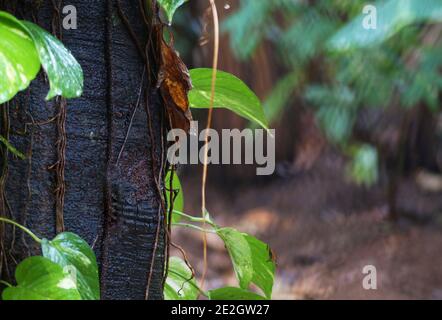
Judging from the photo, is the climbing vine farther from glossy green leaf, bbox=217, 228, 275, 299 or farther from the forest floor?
the forest floor

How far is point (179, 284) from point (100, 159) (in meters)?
0.24

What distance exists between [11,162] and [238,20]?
7.58 ft

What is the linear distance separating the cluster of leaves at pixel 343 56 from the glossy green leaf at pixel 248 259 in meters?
1.50

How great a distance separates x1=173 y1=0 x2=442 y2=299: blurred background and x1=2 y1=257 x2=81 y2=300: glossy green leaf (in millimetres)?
1560

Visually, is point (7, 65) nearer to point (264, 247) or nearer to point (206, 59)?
point (264, 247)

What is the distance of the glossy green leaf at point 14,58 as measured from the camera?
1.79ft

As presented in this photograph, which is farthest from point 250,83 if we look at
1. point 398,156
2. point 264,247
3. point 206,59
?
point 264,247

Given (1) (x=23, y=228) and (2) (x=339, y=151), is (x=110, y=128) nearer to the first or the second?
(1) (x=23, y=228)

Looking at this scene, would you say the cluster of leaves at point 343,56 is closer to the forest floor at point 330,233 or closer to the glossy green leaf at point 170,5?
the forest floor at point 330,233

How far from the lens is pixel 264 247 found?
0.87 m

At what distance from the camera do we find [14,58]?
0.56m

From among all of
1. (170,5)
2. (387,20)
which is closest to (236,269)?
(170,5)

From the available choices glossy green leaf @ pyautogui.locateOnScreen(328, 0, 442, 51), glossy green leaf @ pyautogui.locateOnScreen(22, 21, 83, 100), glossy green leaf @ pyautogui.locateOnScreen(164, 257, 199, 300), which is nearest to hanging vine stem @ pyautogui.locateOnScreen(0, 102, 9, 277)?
glossy green leaf @ pyautogui.locateOnScreen(22, 21, 83, 100)

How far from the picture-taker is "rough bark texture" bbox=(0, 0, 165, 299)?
27.2 inches
